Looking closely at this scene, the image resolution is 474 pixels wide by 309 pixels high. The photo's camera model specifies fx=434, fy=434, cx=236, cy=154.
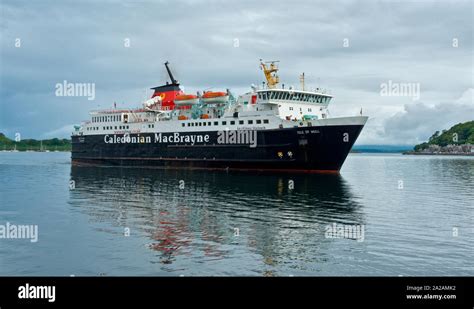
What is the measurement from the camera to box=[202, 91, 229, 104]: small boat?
48.1 metres

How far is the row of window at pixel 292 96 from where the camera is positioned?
144ft

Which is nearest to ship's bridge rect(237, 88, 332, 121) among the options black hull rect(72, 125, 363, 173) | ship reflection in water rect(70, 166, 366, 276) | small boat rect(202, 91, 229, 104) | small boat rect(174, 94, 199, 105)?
small boat rect(202, 91, 229, 104)

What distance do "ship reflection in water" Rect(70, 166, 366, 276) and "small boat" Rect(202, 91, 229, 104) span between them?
14553mm

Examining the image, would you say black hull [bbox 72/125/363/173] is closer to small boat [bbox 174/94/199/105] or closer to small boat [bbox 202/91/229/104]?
small boat [bbox 202/91/229/104]

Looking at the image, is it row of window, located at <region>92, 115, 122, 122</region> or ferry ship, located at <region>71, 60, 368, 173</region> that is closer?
ferry ship, located at <region>71, 60, 368, 173</region>

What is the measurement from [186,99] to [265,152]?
14.1m

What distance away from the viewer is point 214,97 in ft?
160

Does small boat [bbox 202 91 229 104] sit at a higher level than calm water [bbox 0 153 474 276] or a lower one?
higher

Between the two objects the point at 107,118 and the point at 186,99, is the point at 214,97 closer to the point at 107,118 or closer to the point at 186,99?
the point at 186,99

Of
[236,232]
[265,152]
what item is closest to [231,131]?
[265,152]

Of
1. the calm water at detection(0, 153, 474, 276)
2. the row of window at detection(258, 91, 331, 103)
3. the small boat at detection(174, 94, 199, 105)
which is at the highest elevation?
the small boat at detection(174, 94, 199, 105)

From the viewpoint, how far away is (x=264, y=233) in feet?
55.7
